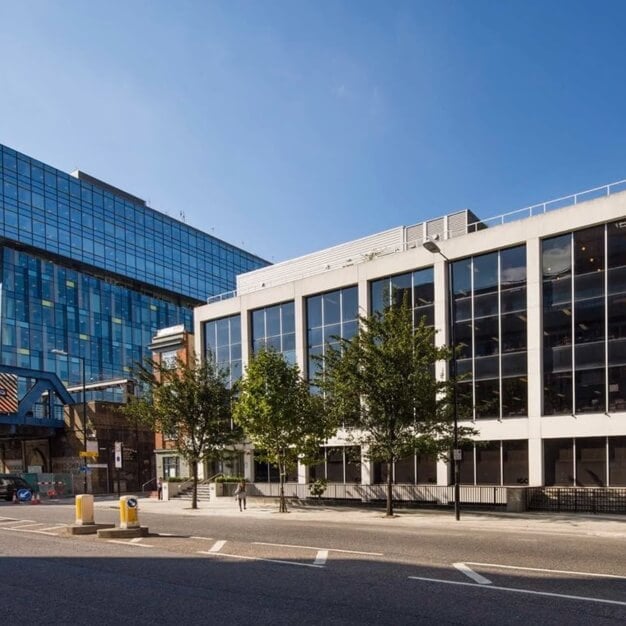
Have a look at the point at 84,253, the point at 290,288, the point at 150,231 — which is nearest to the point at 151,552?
the point at 290,288

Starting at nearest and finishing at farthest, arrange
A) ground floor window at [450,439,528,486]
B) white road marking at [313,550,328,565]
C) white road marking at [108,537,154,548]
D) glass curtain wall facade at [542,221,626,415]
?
1. white road marking at [313,550,328,565]
2. white road marking at [108,537,154,548]
3. glass curtain wall facade at [542,221,626,415]
4. ground floor window at [450,439,528,486]

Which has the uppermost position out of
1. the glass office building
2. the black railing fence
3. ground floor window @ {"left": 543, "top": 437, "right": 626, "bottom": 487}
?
the glass office building

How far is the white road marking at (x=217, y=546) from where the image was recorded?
15.2 metres

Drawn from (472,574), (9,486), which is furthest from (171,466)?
(472,574)

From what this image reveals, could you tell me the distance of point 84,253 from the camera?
94875mm

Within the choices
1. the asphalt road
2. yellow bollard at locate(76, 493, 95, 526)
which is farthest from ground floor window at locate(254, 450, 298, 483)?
the asphalt road

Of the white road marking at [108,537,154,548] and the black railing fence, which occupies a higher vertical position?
the white road marking at [108,537,154,548]

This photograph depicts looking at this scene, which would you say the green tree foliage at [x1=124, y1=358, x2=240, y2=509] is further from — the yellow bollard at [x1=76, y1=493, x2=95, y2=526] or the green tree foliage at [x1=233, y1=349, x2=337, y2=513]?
the yellow bollard at [x1=76, y1=493, x2=95, y2=526]

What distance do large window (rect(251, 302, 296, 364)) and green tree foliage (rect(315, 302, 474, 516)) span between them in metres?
13.9

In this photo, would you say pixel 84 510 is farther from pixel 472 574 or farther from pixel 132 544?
pixel 472 574

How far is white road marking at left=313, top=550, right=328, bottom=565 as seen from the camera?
12.9m

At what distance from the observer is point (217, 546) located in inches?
624

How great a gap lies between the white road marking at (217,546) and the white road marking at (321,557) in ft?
7.97

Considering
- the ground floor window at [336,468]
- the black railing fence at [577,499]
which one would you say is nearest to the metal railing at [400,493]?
the ground floor window at [336,468]
